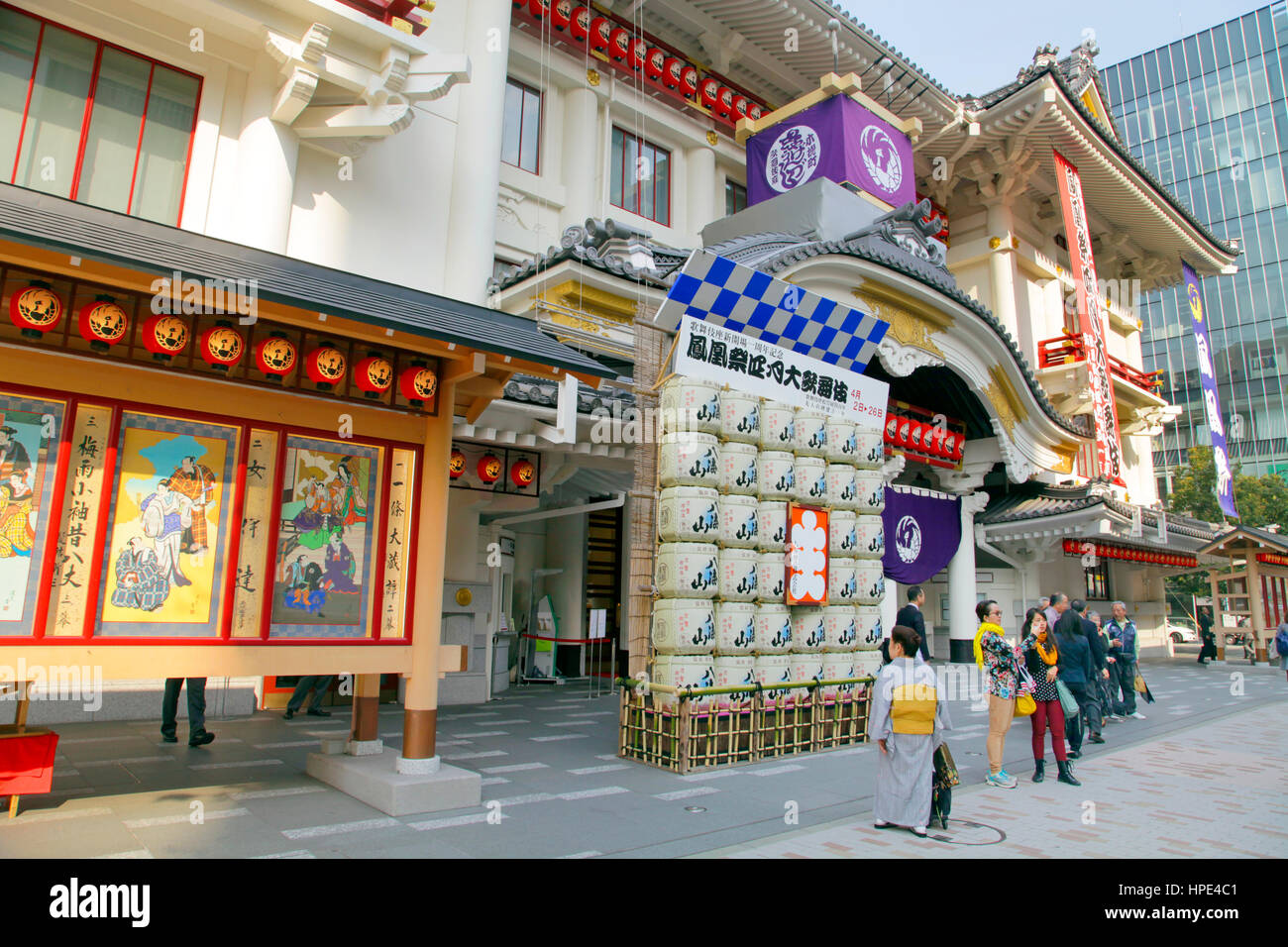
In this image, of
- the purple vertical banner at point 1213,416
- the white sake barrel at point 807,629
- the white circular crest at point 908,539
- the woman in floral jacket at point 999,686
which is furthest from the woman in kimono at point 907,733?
the purple vertical banner at point 1213,416

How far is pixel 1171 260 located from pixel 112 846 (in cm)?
3407

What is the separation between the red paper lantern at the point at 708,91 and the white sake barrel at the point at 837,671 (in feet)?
40.7

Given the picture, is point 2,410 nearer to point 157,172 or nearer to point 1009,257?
point 157,172

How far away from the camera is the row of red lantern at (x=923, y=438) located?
15.7m

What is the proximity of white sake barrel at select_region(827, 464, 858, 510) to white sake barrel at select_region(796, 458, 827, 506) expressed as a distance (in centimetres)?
20

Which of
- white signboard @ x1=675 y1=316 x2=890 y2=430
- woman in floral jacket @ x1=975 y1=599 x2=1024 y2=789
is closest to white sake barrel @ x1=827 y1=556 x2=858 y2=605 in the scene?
white signboard @ x1=675 y1=316 x2=890 y2=430

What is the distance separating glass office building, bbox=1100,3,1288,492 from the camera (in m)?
56.7

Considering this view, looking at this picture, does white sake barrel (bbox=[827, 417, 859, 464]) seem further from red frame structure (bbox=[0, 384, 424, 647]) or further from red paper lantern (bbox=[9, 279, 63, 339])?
red paper lantern (bbox=[9, 279, 63, 339])

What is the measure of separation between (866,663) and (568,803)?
5.09 meters

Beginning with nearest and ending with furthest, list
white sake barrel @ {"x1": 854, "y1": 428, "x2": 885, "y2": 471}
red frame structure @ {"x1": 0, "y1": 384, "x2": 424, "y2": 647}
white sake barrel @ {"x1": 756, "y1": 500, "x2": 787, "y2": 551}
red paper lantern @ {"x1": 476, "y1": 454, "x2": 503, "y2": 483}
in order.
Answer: red frame structure @ {"x1": 0, "y1": 384, "x2": 424, "y2": 647}
white sake barrel @ {"x1": 756, "y1": 500, "x2": 787, "y2": 551}
white sake barrel @ {"x1": 854, "y1": 428, "x2": 885, "y2": 471}
red paper lantern @ {"x1": 476, "y1": 454, "x2": 503, "y2": 483}

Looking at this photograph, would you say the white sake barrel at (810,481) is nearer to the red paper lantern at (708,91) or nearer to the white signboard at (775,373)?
the white signboard at (775,373)

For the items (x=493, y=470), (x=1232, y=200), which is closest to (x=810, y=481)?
(x=493, y=470)

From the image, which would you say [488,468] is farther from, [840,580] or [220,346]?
[220,346]

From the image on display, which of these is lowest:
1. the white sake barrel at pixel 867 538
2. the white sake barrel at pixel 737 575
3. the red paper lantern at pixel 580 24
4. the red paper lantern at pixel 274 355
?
the white sake barrel at pixel 737 575
